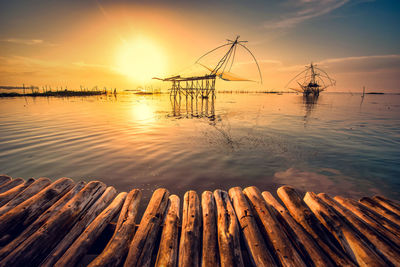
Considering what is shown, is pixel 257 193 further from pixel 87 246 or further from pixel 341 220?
pixel 87 246

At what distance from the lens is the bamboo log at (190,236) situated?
2.11 m

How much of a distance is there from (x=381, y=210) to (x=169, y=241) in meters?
4.28

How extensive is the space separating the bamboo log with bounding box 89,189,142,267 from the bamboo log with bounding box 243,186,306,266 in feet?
7.12

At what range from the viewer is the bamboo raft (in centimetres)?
211

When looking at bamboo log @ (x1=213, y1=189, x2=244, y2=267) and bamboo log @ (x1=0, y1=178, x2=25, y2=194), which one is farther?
bamboo log @ (x1=0, y1=178, x2=25, y2=194)

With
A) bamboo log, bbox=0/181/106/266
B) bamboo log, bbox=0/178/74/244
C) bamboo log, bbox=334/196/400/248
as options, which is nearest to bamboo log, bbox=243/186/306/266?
bamboo log, bbox=334/196/400/248

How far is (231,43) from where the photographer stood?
17688 millimetres

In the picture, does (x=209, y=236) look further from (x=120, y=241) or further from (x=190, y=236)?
(x=120, y=241)

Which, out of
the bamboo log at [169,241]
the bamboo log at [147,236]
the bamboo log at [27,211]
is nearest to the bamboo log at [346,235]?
the bamboo log at [169,241]

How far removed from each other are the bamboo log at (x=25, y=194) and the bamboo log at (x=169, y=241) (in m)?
3.02

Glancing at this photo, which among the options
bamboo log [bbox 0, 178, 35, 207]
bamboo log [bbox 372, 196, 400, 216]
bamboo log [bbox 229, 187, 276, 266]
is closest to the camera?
bamboo log [bbox 229, 187, 276, 266]

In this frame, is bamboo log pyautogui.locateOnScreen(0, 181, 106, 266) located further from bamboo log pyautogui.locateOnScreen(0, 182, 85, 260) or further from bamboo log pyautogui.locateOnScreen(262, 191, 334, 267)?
bamboo log pyautogui.locateOnScreen(262, 191, 334, 267)

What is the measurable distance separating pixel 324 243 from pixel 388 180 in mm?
5469

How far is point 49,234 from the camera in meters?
2.34
